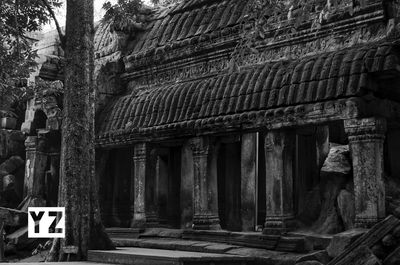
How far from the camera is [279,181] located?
10.8 metres

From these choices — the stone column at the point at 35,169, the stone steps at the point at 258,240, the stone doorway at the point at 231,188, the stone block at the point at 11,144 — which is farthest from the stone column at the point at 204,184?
the stone block at the point at 11,144

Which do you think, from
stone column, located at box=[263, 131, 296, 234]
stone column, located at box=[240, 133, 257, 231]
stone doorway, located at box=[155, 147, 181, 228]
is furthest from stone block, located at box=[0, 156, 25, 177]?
stone column, located at box=[263, 131, 296, 234]

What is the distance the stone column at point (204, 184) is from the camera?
12.0m

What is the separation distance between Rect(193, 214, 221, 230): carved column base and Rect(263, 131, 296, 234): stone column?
1464 millimetres

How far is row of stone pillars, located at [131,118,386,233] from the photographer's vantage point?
31.3 feet

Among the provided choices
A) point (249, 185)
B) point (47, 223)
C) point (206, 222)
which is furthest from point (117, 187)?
point (249, 185)

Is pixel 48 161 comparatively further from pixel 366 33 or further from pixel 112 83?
pixel 366 33

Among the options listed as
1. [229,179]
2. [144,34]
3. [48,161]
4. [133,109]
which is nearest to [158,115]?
[133,109]

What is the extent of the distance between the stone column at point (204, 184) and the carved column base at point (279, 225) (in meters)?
1.54

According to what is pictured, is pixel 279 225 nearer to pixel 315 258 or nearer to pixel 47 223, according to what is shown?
pixel 315 258

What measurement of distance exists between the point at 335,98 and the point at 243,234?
3091 millimetres

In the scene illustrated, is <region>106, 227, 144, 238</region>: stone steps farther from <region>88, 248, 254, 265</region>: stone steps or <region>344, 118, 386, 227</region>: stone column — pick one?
<region>344, 118, 386, 227</region>: stone column

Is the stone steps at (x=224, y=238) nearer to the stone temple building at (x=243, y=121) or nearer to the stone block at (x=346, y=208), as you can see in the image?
the stone temple building at (x=243, y=121)

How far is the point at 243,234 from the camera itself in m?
11.0
